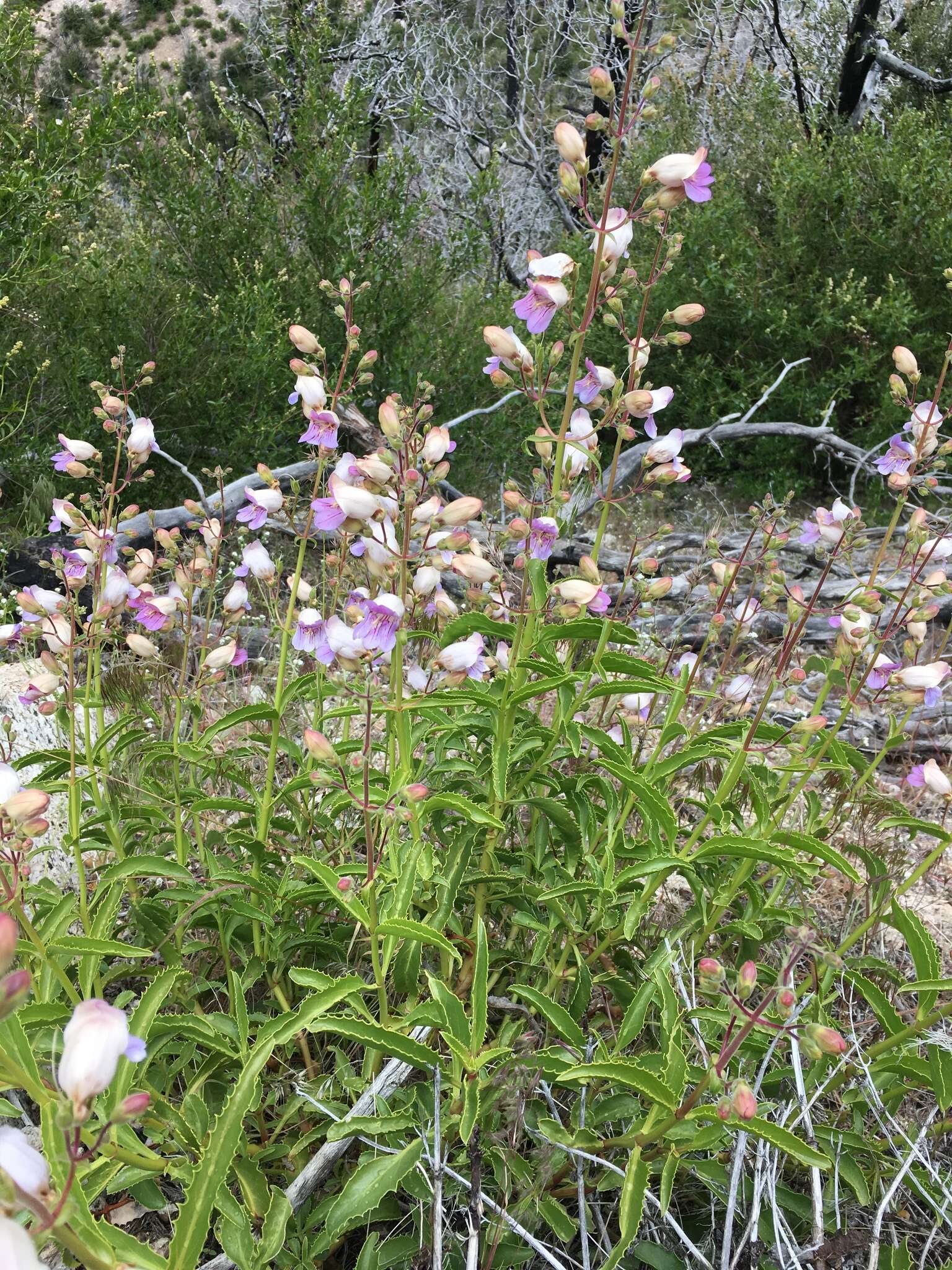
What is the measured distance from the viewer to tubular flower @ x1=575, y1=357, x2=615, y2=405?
2.00 m

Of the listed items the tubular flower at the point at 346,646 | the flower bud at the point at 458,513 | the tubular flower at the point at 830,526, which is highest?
the flower bud at the point at 458,513

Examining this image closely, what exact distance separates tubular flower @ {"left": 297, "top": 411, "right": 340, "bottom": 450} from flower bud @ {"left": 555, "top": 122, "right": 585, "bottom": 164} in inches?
29.1

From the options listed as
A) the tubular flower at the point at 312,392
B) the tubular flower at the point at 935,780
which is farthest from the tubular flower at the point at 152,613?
the tubular flower at the point at 935,780

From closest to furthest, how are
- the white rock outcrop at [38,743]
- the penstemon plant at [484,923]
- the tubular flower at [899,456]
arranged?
the penstemon plant at [484,923]
the tubular flower at [899,456]
the white rock outcrop at [38,743]

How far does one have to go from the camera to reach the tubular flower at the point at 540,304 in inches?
73.2

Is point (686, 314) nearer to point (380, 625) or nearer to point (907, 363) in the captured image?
point (907, 363)

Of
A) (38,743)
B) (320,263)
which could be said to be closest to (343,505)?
(38,743)

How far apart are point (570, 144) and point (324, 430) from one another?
2.68ft

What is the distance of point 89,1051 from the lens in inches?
34.1

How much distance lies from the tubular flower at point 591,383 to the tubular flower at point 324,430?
1.86 ft

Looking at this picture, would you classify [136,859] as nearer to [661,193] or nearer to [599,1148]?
[599,1148]

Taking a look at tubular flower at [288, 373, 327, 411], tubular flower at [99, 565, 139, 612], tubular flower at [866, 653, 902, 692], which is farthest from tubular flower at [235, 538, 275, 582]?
tubular flower at [866, 653, 902, 692]

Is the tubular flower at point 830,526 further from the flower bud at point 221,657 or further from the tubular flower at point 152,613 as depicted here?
the tubular flower at point 152,613

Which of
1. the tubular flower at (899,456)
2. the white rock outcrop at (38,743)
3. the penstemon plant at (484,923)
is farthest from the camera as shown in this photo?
the white rock outcrop at (38,743)
